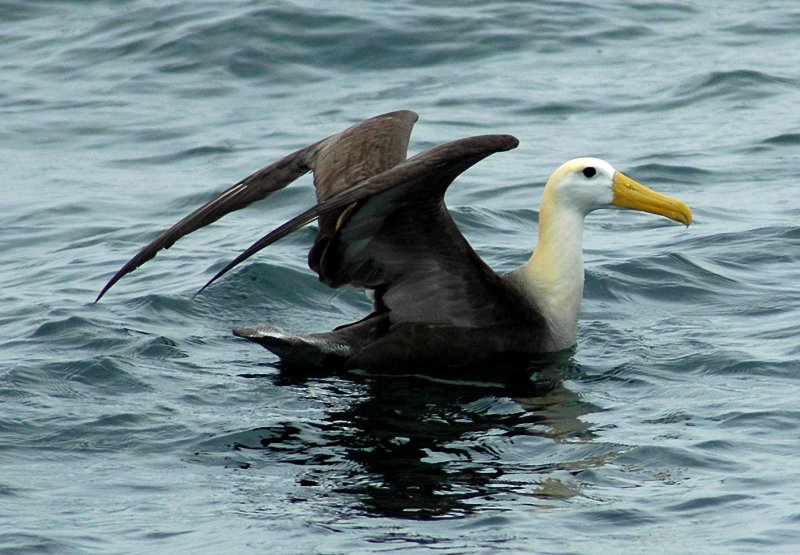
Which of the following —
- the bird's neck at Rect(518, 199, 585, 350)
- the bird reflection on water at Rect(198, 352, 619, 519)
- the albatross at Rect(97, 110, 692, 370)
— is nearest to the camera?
the bird reflection on water at Rect(198, 352, 619, 519)

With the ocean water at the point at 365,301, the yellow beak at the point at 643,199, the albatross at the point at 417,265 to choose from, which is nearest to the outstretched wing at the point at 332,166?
the albatross at the point at 417,265

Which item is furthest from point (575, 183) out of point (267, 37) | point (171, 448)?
A: point (267, 37)

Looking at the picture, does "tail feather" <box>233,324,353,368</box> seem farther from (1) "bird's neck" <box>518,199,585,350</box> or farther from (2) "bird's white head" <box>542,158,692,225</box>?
(2) "bird's white head" <box>542,158,692,225</box>

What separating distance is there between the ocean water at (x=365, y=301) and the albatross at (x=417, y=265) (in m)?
0.25

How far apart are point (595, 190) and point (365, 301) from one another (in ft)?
6.53

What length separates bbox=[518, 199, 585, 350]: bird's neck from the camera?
9617mm

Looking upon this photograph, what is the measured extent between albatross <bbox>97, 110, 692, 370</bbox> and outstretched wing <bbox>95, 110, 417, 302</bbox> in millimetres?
10

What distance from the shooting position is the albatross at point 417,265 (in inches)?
353

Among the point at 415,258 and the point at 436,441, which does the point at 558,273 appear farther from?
the point at 436,441

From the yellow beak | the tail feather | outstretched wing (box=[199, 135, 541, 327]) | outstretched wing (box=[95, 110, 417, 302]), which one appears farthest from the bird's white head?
the tail feather

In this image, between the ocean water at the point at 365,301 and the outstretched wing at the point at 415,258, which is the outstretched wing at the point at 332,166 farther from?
the ocean water at the point at 365,301

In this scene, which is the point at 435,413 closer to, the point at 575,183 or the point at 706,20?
the point at 575,183

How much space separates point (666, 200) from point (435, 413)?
232cm

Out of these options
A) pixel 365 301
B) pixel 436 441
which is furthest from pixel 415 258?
pixel 365 301
